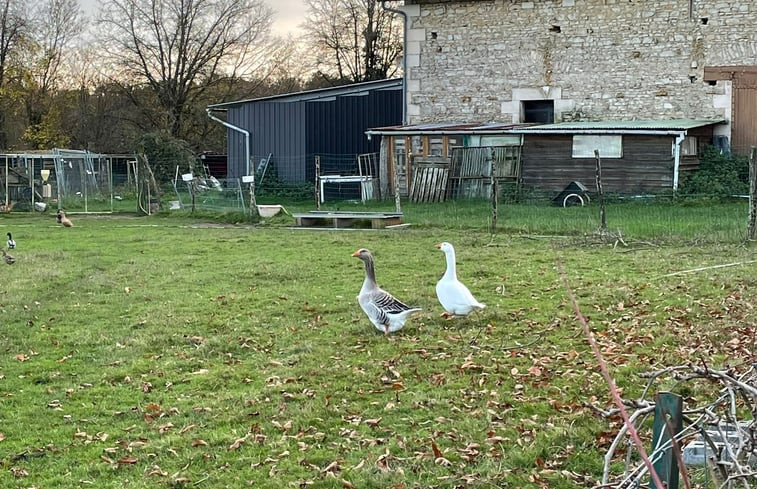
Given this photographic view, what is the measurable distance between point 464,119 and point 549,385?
24.2 metres

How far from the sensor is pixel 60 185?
29172 millimetres

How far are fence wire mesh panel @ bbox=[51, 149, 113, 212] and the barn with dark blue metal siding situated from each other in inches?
201

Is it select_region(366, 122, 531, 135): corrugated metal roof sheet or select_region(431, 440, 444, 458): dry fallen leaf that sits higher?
select_region(366, 122, 531, 135): corrugated metal roof sheet

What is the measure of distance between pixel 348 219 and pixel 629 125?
9.53 meters

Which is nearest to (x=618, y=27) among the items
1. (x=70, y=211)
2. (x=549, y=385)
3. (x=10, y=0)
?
(x=70, y=211)

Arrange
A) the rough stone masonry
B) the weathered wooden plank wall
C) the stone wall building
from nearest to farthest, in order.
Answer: the weathered wooden plank wall
the stone wall building
the rough stone masonry

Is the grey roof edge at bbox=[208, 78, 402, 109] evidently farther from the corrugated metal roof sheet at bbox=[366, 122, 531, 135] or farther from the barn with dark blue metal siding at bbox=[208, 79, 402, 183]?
the corrugated metal roof sheet at bbox=[366, 122, 531, 135]

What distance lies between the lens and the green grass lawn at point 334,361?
6.16 meters

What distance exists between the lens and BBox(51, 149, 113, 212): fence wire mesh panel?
29625 millimetres

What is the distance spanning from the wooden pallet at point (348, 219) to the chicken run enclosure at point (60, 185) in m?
8.92

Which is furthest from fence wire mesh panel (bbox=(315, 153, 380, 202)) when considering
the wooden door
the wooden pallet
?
the wooden door

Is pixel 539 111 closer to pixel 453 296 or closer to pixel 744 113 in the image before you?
pixel 744 113


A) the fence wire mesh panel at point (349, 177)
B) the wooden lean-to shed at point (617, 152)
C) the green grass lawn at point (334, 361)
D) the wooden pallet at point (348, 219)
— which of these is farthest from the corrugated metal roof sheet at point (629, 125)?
the green grass lawn at point (334, 361)

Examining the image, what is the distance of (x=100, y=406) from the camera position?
7.47 metres
